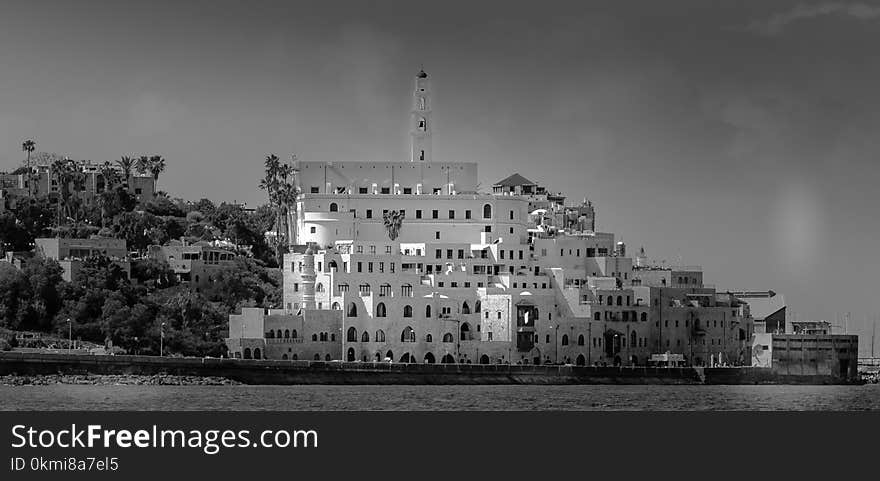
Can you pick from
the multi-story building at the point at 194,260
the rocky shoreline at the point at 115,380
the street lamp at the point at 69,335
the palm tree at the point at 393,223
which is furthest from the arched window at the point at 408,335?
the street lamp at the point at 69,335

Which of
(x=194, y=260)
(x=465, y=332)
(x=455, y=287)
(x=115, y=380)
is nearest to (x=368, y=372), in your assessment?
(x=465, y=332)

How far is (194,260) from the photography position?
115000 millimetres

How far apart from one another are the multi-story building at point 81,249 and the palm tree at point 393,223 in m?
14.2

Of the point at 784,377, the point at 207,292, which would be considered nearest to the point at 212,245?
the point at 207,292

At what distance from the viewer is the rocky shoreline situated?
9556cm

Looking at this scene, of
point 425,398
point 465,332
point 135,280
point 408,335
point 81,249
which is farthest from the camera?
point 81,249

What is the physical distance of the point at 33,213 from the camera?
→ 120125 millimetres

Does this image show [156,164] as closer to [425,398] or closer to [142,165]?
[142,165]

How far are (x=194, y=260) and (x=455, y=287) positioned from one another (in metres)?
14.9

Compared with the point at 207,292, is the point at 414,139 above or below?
above

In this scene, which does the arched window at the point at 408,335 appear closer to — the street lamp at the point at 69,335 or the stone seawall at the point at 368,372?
the stone seawall at the point at 368,372
